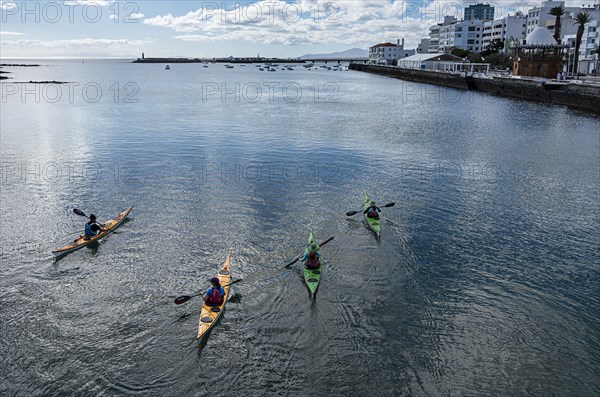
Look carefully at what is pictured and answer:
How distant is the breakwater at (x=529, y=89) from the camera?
64.0 m

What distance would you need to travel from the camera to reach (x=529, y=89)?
77.9m

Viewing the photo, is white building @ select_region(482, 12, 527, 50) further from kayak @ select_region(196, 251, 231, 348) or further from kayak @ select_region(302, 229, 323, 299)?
kayak @ select_region(196, 251, 231, 348)

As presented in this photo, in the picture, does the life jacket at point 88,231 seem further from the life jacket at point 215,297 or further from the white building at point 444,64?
the white building at point 444,64

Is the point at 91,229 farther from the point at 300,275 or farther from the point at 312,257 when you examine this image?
the point at 312,257

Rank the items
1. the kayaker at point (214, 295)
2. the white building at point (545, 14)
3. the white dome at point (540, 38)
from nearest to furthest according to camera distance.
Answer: the kayaker at point (214, 295) → the white dome at point (540, 38) → the white building at point (545, 14)

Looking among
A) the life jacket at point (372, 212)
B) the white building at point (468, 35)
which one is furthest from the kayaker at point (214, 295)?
the white building at point (468, 35)

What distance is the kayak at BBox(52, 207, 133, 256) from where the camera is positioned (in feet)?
68.8

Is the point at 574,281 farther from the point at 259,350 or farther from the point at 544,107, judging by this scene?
the point at 544,107

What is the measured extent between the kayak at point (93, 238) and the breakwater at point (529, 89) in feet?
207

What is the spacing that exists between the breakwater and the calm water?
87.1ft

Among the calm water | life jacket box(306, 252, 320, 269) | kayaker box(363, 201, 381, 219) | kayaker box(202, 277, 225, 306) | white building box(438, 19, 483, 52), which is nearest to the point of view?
the calm water

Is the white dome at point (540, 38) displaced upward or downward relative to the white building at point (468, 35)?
downward

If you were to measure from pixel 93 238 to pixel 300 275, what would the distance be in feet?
34.3

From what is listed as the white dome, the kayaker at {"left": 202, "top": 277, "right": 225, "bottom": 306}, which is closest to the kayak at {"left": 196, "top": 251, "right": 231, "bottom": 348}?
the kayaker at {"left": 202, "top": 277, "right": 225, "bottom": 306}
